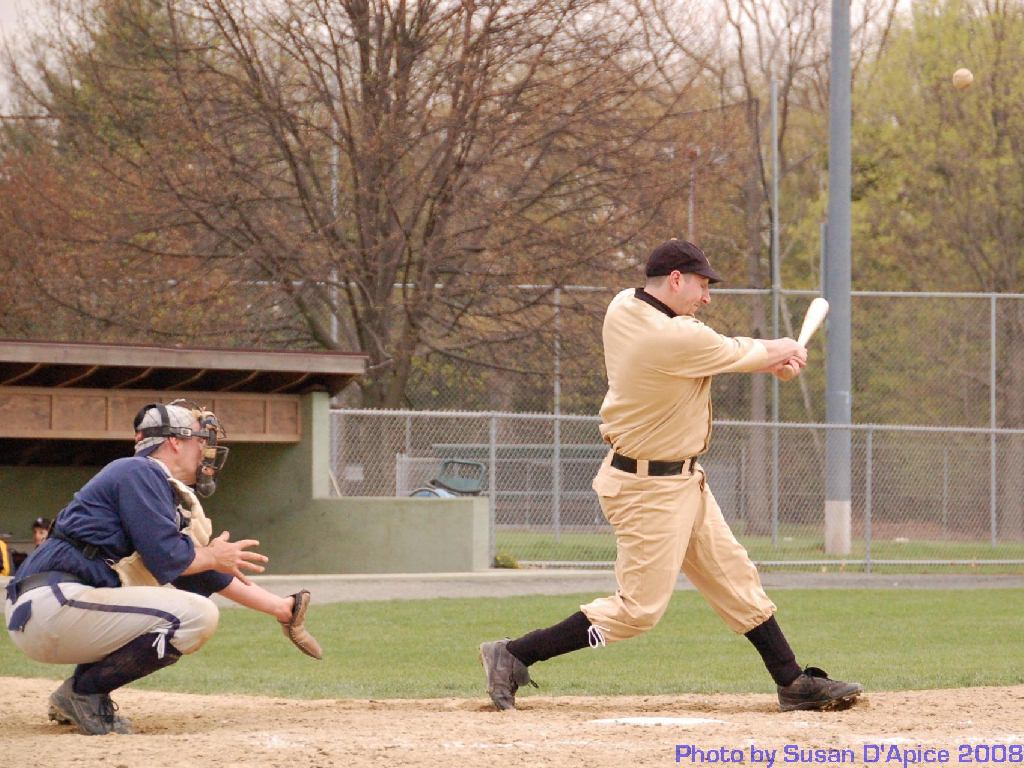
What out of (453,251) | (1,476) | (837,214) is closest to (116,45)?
(453,251)

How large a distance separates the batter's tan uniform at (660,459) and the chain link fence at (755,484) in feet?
31.3

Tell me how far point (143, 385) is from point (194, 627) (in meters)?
8.93

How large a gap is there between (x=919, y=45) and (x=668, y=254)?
26125 mm

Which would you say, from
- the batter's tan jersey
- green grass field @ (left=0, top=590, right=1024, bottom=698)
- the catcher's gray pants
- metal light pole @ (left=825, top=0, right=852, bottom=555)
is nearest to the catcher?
the catcher's gray pants

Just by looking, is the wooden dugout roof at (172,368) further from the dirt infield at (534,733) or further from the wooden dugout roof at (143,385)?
the dirt infield at (534,733)

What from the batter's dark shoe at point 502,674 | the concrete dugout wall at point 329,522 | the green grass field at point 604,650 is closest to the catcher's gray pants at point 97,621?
the batter's dark shoe at point 502,674

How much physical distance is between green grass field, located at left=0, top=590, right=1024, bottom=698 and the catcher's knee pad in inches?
78.4

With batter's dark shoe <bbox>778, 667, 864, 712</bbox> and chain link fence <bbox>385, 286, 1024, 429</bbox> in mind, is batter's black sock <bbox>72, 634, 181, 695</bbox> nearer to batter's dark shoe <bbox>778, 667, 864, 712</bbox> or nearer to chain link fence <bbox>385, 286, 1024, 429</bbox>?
batter's dark shoe <bbox>778, 667, 864, 712</bbox>

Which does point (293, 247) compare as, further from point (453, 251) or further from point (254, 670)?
point (254, 670)

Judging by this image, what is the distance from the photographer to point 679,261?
6.49 meters

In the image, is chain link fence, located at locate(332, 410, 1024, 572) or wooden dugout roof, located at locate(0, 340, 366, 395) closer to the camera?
wooden dugout roof, located at locate(0, 340, 366, 395)

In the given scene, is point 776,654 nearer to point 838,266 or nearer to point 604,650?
point 604,650

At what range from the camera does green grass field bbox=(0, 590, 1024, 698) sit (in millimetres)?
8422

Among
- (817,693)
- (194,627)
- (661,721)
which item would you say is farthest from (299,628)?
(817,693)
